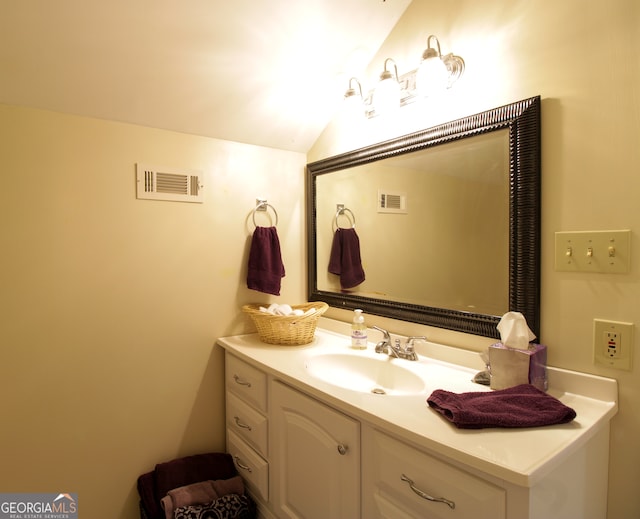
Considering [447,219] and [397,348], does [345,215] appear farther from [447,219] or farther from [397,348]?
[397,348]

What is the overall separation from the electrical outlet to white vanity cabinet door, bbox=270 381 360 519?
2.32ft

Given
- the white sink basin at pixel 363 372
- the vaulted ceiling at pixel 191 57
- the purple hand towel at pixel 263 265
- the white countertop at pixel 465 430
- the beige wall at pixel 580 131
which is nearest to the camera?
the white countertop at pixel 465 430

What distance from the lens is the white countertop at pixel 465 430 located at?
81cm

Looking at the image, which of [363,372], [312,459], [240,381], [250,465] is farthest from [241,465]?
[363,372]

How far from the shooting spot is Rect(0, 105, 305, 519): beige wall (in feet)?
4.68

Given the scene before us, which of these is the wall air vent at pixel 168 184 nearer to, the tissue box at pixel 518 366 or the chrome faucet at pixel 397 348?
the chrome faucet at pixel 397 348

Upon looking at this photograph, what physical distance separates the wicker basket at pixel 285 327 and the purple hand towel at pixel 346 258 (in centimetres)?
23

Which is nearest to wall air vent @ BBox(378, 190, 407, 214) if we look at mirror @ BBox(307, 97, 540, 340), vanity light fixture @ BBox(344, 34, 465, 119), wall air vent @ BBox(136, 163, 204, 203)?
mirror @ BBox(307, 97, 540, 340)

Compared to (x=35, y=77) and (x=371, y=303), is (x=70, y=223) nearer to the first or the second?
(x=35, y=77)

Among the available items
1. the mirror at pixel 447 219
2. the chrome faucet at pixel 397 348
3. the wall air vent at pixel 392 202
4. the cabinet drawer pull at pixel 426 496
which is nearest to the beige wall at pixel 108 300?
the mirror at pixel 447 219

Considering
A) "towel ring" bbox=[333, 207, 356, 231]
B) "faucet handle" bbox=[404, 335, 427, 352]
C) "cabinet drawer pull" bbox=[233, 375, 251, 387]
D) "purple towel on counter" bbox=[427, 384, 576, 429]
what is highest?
"towel ring" bbox=[333, 207, 356, 231]

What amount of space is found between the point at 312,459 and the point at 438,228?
95 cm

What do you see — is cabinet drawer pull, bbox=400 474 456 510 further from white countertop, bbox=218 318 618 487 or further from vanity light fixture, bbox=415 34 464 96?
vanity light fixture, bbox=415 34 464 96

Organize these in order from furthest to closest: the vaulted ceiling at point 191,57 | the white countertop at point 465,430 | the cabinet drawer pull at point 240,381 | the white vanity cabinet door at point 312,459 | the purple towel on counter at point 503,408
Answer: the cabinet drawer pull at point 240,381 < the vaulted ceiling at point 191,57 < the white vanity cabinet door at point 312,459 < the purple towel on counter at point 503,408 < the white countertop at point 465,430
